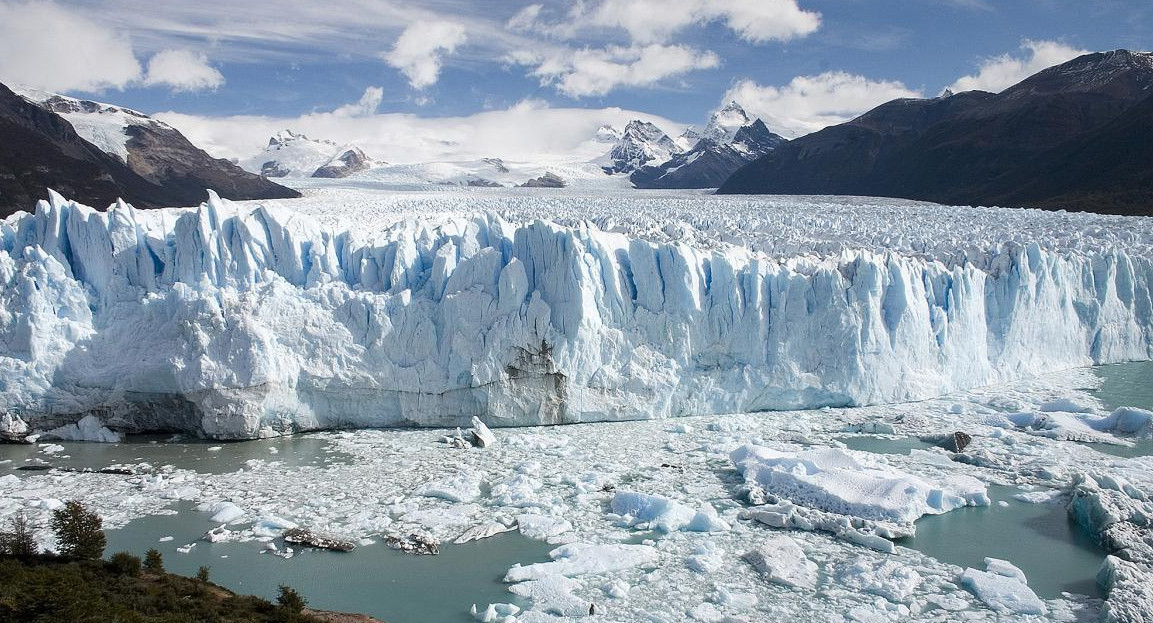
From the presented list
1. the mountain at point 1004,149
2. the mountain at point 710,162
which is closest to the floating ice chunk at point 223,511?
the mountain at point 1004,149

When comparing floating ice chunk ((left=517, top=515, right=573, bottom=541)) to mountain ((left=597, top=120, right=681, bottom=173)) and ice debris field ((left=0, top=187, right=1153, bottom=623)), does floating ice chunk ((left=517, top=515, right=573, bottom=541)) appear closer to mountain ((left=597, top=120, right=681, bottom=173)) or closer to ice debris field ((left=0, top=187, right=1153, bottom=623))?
ice debris field ((left=0, top=187, right=1153, bottom=623))

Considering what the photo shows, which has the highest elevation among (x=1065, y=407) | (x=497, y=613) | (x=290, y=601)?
(x=1065, y=407)

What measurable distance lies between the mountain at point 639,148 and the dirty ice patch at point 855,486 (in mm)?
73710

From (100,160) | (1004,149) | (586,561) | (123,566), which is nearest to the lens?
(123,566)

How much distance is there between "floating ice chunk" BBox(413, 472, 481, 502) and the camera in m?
8.16

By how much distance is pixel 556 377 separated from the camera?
10820 millimetres

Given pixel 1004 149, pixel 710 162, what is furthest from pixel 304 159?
pixel 1004 149

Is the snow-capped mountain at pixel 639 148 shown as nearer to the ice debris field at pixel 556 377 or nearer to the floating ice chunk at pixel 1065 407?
the ice debris field at pixel 556 377

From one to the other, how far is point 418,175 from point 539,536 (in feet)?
Result: 174

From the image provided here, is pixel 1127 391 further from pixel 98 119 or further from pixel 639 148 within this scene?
pixel 639 148

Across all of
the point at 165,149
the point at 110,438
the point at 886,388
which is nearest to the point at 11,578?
the point at 110,438

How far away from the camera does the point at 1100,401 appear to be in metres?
11.2

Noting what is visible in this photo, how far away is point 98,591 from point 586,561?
3.63 meters

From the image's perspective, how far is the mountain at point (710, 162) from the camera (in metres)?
70.6
